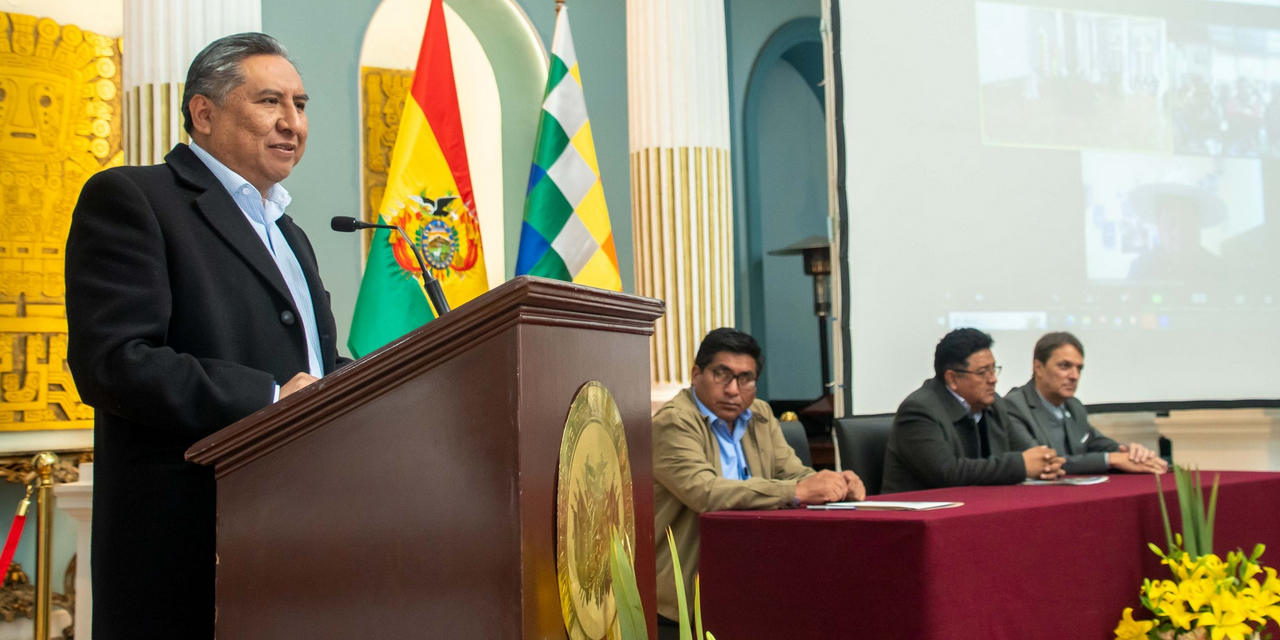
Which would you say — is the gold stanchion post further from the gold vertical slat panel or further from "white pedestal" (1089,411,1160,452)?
"white pedestal" (1089,411,1160,452)

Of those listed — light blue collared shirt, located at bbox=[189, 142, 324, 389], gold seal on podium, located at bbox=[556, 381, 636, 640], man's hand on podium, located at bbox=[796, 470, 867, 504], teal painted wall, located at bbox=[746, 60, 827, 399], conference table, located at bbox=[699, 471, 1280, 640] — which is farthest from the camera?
teal painted wall, located at bbox=[746, 60, 827, 399]

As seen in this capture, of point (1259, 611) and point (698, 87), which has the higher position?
point (698, 87)

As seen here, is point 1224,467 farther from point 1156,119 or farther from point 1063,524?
point 1063,524

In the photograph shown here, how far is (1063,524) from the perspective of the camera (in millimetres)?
2143

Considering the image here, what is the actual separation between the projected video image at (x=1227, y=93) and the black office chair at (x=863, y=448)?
7.86 feet

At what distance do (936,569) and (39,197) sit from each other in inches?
124

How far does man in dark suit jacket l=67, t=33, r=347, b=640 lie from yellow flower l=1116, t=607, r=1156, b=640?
1.68 meters

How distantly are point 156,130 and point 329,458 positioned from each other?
2.37m

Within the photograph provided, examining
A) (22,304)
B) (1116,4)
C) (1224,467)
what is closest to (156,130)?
(22,304)

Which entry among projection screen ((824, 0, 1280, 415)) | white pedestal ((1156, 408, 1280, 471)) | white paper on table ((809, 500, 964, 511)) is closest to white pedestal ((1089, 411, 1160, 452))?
white pedestal ((1156, 408, 1280, 471))

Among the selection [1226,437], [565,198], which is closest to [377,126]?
[565,198]

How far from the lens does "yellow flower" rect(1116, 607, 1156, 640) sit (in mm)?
2135

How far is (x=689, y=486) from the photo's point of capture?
2.51m

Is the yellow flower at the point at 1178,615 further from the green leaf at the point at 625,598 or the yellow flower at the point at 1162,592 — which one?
the green leaf at the point at 625,598
